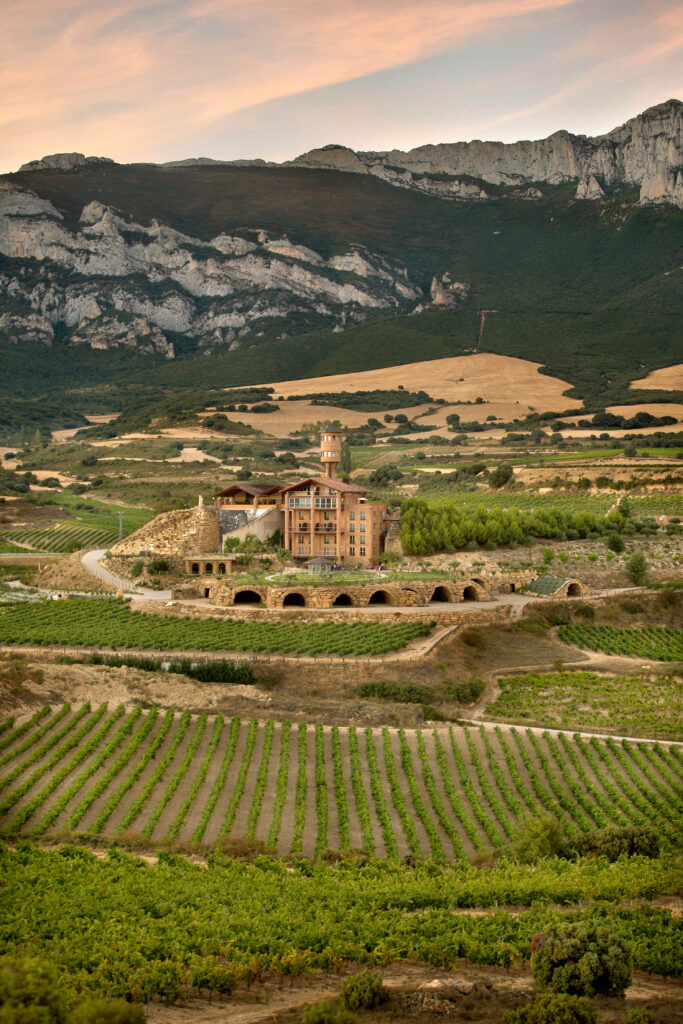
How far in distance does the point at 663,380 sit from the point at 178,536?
11441 centimetres

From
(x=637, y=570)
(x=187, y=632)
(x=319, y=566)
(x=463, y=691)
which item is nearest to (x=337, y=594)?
(x=319, y=566)

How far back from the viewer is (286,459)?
117688 millimetres

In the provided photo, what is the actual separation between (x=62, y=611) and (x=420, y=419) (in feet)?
329

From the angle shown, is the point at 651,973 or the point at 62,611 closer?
the point at 651,973

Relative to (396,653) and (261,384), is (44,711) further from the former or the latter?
(261,384)

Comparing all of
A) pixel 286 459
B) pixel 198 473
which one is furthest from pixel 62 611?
pixel 286 459

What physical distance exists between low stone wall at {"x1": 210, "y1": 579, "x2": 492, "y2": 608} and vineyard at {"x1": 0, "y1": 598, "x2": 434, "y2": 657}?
2767 millimetres

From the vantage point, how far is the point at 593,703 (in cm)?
4328

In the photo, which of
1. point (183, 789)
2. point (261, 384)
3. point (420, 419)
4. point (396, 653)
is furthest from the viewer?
point (261, 384)

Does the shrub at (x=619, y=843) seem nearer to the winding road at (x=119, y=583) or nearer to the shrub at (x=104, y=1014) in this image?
the shrub at (x=104, y=1014)

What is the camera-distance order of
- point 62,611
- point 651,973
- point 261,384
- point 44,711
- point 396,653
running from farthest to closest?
point 261,384
point 62,611
point 396,653
point 44,711
point 651,973

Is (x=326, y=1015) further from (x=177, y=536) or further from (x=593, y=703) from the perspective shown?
(x=177, y=536)

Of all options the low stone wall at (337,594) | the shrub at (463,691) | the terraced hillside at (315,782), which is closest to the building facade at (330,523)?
the low stone wall at (337,594)

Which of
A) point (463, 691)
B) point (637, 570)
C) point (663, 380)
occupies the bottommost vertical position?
point (463, 691)
